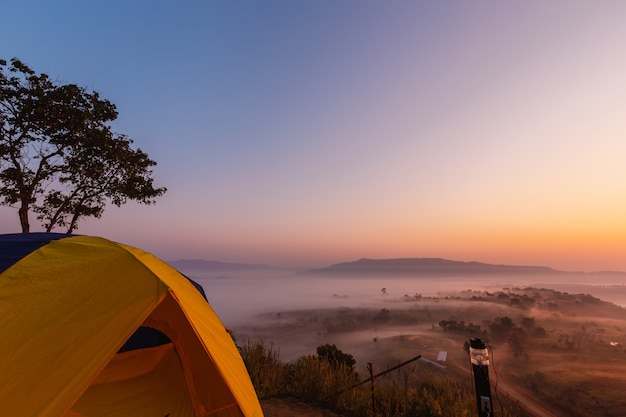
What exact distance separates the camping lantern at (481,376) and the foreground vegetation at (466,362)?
5.22 ft

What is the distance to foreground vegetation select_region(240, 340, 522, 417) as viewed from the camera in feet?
18.4

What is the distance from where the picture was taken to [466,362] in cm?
2439

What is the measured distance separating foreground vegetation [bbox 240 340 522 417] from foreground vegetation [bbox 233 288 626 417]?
0.07 feet

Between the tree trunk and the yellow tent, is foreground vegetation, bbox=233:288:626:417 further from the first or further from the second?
the tree trunk

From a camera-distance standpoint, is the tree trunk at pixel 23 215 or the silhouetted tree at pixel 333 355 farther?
the tree trunk at pixel 23 215

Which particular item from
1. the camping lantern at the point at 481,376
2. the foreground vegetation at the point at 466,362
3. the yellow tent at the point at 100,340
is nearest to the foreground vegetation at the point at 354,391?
the foreground vegetation at the point at 466,362

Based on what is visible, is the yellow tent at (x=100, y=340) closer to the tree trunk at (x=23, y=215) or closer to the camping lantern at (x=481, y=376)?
the camping lantern at (x=481, y=376)

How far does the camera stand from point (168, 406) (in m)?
3.87

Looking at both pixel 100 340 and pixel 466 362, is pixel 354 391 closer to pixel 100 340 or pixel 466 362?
pixel 100 340

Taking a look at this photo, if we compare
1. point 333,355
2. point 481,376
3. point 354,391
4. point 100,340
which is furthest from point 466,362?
point 100,340

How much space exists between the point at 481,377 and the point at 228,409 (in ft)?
9.68

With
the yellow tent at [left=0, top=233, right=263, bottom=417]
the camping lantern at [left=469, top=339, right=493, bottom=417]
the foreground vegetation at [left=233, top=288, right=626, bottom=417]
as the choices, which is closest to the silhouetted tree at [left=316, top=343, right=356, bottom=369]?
the foreground vegetation at [left=233, top=288, right=626, bottom=417]

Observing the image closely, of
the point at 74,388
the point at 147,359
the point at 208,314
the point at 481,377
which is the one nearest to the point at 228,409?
the point at 208,314

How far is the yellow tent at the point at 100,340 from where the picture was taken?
2.33 m
